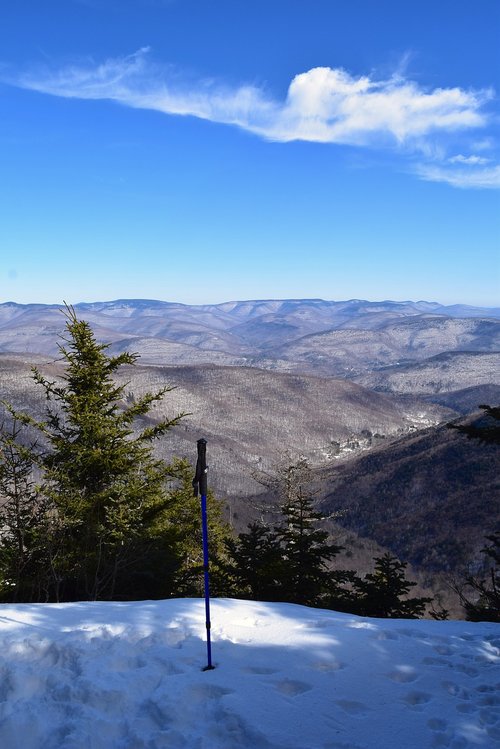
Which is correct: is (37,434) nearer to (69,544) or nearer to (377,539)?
(377,539)

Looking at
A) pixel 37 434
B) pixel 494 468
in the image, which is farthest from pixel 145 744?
pixel 37 434

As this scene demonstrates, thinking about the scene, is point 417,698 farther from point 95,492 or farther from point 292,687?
point 95,492

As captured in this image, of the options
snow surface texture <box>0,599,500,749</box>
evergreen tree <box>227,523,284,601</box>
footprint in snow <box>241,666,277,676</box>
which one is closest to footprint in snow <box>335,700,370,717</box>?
snow surface texture <box>0,599,500,749</box>

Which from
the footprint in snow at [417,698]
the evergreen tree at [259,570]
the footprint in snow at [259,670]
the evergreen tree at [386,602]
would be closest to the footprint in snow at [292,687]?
the footprint in snow at [259,670]

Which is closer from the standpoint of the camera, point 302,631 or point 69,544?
point 302,631

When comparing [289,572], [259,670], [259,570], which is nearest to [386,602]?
[289,572]
